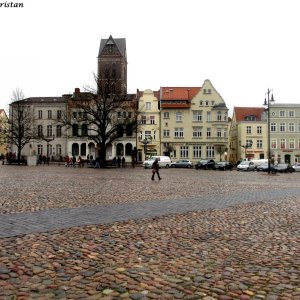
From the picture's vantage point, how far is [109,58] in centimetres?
9644

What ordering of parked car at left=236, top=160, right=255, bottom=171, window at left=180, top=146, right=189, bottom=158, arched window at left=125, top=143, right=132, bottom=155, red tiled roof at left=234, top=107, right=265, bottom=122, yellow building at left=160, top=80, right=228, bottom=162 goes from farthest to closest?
red tiled roof at left=234, top=107, right=265, bottom=122 < arched window at left=125, top=143, right=132, bottom=155 < window at left=180, top=146, right=189, bottom=158 < yellow building at left=160, top=80, right=228, bottom=162 < parked car at left=236, top=160, right=255, bottom=171

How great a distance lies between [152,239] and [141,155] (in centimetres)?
7346

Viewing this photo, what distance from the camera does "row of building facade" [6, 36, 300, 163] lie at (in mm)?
80750

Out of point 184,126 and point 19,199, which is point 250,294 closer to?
point 19,199

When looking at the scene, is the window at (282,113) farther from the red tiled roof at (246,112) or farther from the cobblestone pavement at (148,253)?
the cobblestone pavement at (148,253)

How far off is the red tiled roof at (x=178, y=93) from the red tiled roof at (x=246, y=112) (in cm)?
1108

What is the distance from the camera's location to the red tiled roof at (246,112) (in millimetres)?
87625

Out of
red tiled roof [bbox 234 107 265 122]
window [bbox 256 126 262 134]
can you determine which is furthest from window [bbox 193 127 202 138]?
window [bbox 256 126 262 134]

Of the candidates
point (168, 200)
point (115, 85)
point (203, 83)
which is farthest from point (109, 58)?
point (168, 200)

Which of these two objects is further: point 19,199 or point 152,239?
point 19,199

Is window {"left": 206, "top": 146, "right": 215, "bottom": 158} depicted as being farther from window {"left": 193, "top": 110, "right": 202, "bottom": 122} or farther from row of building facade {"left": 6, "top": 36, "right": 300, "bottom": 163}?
window {"left": 193, "top": 110, "right": 202, "bottom": 122}

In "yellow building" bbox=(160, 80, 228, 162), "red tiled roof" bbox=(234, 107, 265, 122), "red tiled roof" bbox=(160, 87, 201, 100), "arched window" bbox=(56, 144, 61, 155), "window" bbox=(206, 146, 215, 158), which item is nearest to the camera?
"window" bbox=(206, 146, 215, 158)

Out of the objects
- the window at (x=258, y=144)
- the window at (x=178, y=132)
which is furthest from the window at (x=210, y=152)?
the window at (x=258, y=144)

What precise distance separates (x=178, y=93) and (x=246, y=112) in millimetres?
16683
